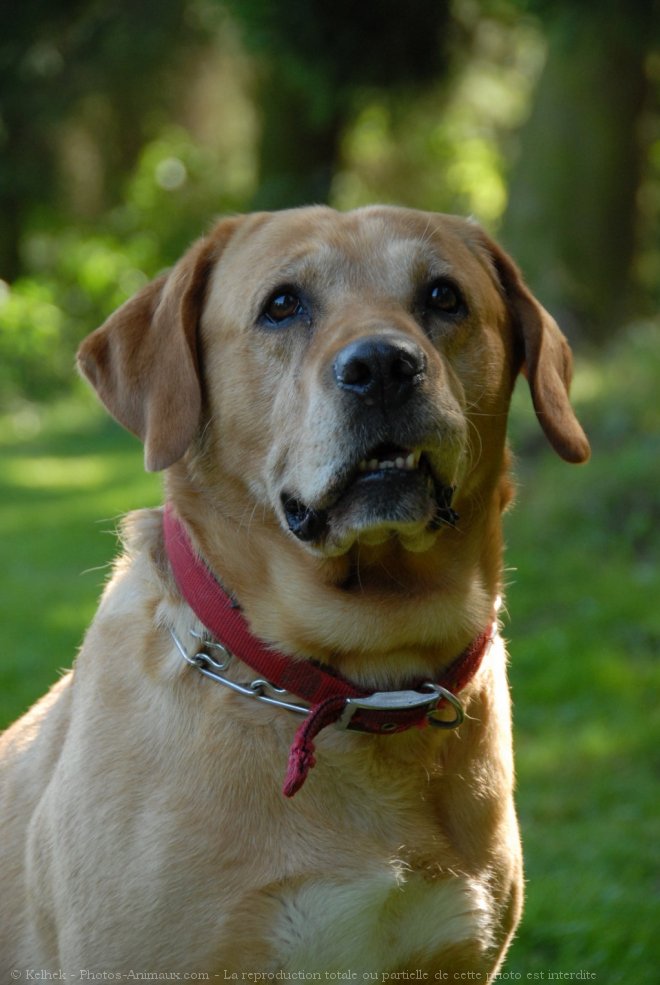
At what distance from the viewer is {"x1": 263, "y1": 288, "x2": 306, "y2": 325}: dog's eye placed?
3.16 m

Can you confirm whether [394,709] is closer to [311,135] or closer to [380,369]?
[380,369]

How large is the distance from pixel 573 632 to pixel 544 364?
10.7ft

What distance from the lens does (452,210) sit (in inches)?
818

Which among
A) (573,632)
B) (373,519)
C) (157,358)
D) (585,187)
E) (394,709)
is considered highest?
(157,358)

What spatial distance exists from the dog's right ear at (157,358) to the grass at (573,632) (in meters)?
0.54

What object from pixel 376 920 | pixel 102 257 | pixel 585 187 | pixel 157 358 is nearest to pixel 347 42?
pixel 585 187

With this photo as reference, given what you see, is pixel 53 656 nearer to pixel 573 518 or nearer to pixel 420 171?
pixel 573 518

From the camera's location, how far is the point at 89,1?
12.4 m

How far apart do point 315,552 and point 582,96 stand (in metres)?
8.93

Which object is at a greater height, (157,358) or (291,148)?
(157,358)

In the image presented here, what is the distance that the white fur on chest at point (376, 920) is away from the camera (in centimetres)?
259

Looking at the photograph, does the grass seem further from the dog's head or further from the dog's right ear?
the dog's head

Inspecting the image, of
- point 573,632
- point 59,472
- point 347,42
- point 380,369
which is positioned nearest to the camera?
point 380,369

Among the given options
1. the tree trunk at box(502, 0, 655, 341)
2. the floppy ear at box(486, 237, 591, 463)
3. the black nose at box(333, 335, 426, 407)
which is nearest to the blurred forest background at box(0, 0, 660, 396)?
the tree trunk at box(502, 0, 655, 341)
